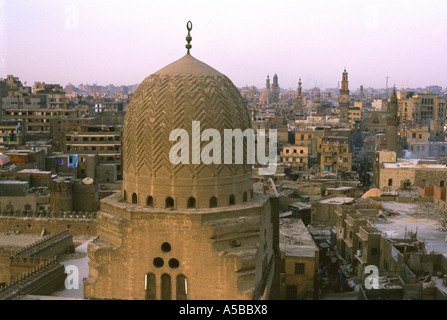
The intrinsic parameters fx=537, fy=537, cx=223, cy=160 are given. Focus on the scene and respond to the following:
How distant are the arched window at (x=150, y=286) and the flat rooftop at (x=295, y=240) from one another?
9.00 m

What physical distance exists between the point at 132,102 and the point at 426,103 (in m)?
76.3

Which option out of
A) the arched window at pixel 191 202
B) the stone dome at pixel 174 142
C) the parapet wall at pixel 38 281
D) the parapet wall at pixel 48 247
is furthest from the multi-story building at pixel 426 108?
the arched window at pixel 191 202

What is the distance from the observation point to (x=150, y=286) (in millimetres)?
11977

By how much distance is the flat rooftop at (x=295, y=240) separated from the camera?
67.4 feet

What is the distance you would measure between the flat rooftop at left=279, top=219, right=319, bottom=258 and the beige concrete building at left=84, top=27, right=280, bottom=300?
7649 millimetres

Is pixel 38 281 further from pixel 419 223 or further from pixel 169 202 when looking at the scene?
pixel 419 223

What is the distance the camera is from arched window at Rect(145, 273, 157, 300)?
11.9 meters

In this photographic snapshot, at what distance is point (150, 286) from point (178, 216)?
67.8 inches

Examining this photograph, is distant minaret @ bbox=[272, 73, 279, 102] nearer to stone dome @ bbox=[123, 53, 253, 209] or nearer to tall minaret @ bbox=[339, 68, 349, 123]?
tall minaret @ bbox=[339, 68, 349, 123]

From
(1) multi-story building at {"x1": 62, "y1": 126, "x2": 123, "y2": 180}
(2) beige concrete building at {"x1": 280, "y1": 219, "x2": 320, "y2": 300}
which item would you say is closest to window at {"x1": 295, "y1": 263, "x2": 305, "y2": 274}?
(2) beige concrete building at {"x1": 280, "y1": 219, "x2": 320, "y2": 300}

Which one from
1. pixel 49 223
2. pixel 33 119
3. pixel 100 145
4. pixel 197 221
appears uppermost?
pixel 33 119

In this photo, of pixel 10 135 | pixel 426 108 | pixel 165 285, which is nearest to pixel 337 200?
pixel 165 285

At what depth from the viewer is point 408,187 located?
109 feet
